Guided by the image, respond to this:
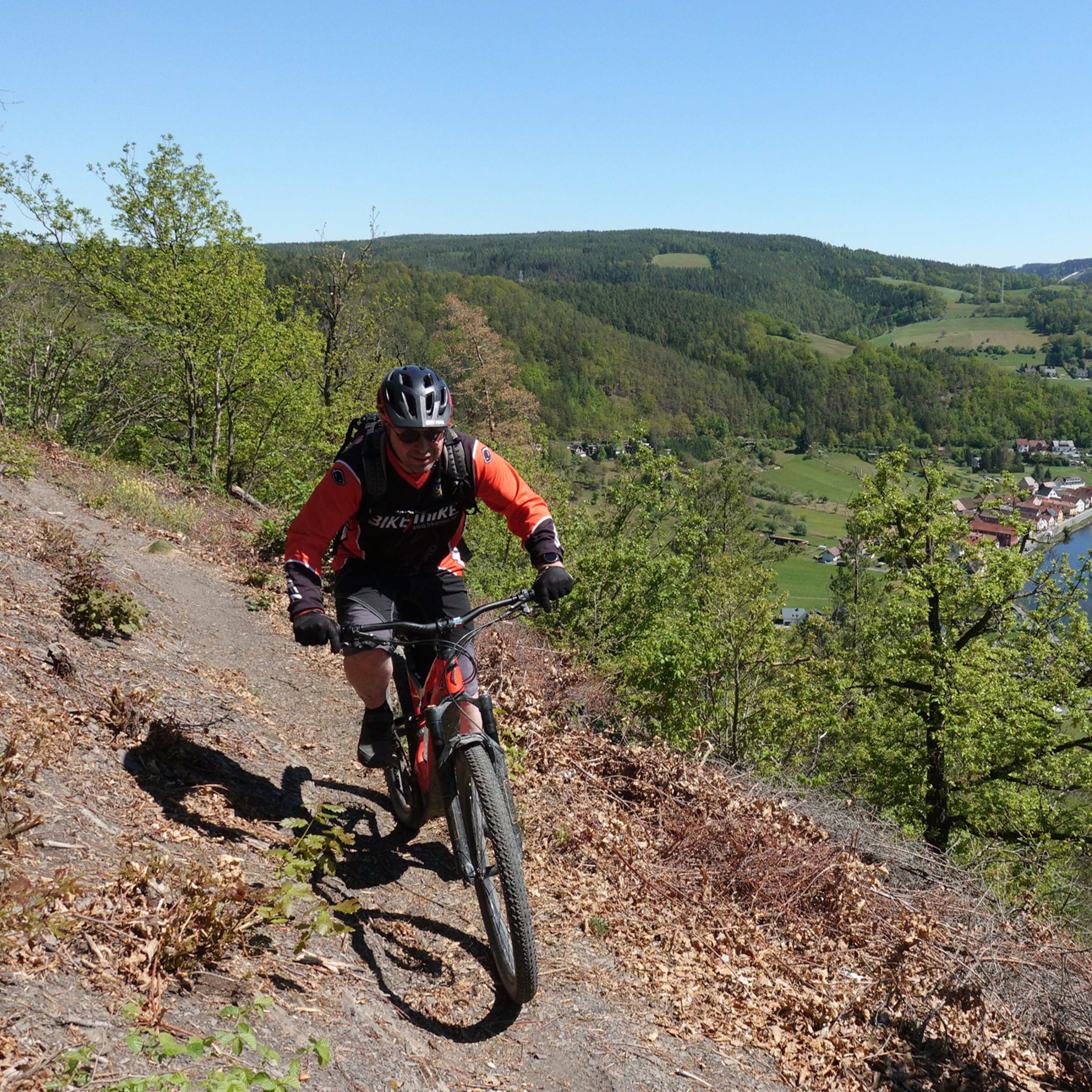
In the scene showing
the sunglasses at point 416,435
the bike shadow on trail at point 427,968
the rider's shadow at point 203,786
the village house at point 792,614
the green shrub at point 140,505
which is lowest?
the village house at point 792,614

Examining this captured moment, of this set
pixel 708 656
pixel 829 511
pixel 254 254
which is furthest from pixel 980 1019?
pixel 829 511

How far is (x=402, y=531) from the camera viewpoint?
4.26 meters

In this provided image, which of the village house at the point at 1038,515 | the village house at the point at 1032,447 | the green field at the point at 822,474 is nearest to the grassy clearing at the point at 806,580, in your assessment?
the village house at the point at 1038,515

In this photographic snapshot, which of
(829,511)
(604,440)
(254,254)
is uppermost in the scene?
(254,254)

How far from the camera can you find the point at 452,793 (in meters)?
3.82

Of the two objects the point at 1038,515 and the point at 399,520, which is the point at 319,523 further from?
the point at 1038,515

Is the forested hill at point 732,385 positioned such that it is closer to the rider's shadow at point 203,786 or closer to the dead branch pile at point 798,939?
the dead branch pile at point 798,939

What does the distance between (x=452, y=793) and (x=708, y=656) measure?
1142 cm

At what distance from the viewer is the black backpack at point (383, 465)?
408 centimetres

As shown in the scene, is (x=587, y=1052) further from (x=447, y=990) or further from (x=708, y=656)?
(x=708, y=656)

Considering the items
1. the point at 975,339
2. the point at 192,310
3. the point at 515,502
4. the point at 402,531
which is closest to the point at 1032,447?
the point at 975,339

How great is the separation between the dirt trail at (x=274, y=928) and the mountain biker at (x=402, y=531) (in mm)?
859

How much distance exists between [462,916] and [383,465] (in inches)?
97.6

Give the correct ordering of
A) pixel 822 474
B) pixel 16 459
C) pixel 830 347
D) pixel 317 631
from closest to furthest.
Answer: pixel 317 631
pixel 16 459
pixel 822 474
pixel 830 347
